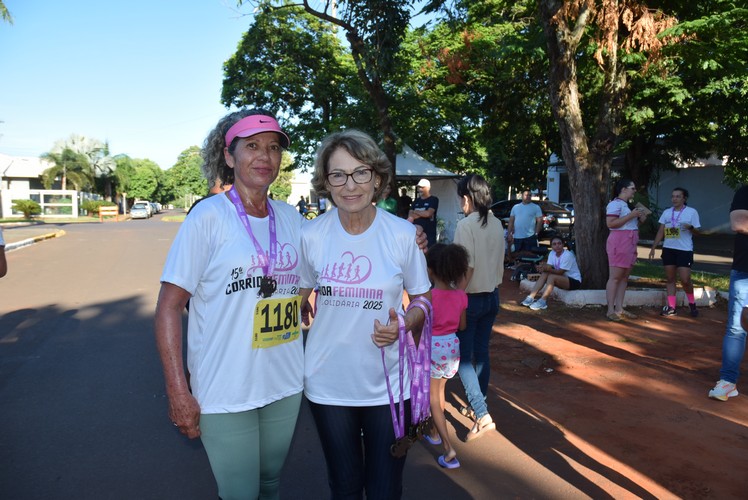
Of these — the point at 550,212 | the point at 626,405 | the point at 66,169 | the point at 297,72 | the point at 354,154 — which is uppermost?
the point at 297,72

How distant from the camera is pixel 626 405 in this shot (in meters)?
4.91

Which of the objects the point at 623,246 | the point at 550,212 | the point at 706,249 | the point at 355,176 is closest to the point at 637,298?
the point at 623,246

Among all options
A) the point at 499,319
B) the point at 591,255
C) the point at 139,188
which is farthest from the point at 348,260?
the point at 139,188

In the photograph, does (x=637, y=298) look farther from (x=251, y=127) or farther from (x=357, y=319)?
(x=251, y=127)

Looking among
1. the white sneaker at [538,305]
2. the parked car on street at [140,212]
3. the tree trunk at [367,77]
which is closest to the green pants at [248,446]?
the white sneaker at [538,305]

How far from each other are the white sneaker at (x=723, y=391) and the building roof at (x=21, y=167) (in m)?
63.5

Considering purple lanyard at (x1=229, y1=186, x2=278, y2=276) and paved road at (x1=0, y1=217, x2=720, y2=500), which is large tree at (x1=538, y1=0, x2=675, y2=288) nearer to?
paved road at (x1=0, y1=217, x2=720, y2=500)

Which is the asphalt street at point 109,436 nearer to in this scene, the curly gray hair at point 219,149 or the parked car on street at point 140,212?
the curly gray hair at point 219,149

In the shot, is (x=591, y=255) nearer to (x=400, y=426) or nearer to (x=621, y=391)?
(x=621, y=391)

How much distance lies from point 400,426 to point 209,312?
92 cm

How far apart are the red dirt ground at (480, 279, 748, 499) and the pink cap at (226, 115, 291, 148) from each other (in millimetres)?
2900

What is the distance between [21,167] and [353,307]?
219 feet

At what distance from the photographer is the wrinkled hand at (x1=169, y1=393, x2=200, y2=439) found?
2061mm

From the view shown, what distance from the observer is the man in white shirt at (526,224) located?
42.3 ft
